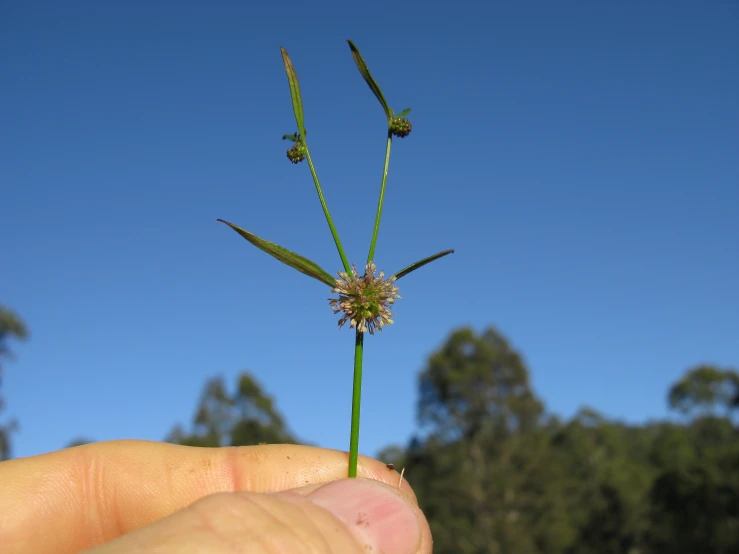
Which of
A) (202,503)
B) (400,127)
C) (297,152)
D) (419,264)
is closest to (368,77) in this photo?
(400,127)

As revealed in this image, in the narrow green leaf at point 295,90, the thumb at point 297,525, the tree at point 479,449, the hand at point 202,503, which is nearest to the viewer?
the thumb at point 297,525

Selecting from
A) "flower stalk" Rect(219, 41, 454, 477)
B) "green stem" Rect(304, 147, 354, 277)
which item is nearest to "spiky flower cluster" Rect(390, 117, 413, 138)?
"flower stalk" Rect(219, 41, 454, 477)

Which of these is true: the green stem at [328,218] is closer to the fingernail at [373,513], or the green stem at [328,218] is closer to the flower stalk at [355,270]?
the flower stalk at [355,270]

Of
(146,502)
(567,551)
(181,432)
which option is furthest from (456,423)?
(146,502)

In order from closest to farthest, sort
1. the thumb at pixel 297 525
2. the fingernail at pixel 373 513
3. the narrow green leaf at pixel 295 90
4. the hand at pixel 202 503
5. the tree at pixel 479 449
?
the thumb at pixel 297 525
the hand at pixel 202 503
the narrow green leaf at pixel 295 90
the fingernail at pixel 373 513
the tree at pixel 479 449

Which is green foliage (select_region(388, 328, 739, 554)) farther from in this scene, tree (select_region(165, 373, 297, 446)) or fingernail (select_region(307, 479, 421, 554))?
fingernail (select_region(307, 479, 421, 554))

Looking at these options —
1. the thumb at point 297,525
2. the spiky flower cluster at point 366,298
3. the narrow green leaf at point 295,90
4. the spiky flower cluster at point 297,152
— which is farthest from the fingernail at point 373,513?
the narrow green leaf at point 295,90

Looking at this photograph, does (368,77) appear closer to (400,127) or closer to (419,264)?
(400,127)

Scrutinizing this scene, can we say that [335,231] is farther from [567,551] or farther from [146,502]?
[567,551]
